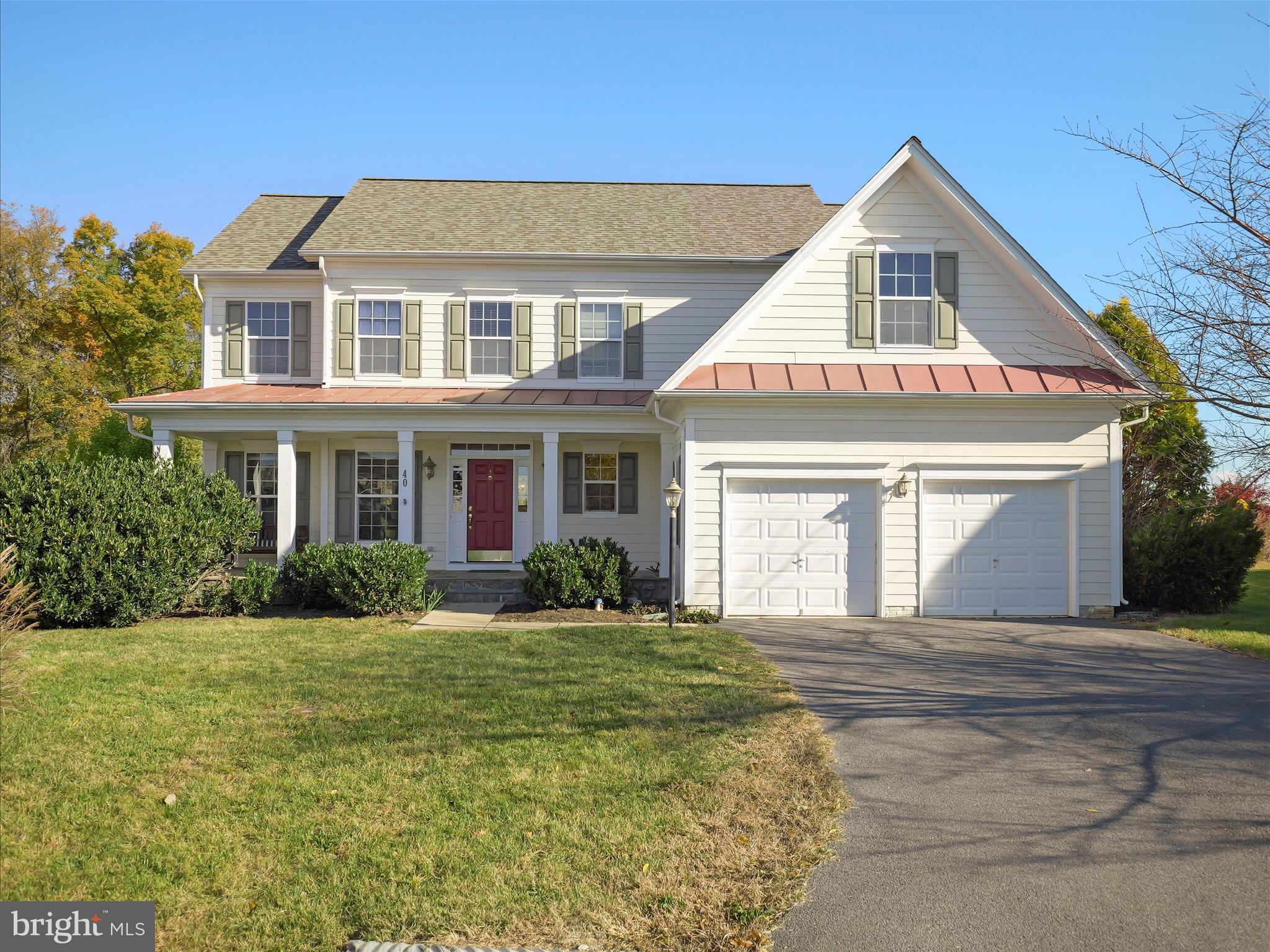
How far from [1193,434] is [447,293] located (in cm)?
1481

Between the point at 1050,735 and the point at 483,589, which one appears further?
the point at 483,589

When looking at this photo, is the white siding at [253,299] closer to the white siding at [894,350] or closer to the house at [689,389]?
the house at [689,389]

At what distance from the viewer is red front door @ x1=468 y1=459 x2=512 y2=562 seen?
17359mm

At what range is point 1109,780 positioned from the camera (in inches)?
237

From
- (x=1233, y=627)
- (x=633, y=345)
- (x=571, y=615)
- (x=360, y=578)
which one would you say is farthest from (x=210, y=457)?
(x=1233, y=627)

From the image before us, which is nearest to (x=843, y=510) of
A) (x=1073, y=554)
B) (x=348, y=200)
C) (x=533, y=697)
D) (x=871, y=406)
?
(x=871, y=406)

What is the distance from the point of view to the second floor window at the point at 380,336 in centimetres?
1675

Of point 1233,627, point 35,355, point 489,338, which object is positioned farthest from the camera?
point 35,355

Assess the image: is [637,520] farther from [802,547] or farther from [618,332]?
[802,547]

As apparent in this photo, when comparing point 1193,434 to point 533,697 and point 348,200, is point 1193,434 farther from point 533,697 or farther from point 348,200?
point 348,200

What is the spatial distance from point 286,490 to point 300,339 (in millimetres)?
3312

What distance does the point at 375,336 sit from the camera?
1677cm

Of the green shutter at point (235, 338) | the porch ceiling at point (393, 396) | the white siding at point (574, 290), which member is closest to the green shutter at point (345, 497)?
the porch ceiling at point (393, 396)

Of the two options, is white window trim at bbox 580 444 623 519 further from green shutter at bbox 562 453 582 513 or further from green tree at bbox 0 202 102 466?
green tree at bbox 0 202 102 466
